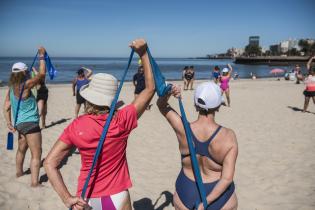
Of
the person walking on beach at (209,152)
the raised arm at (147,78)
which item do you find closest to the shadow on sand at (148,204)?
the person walking on beach at (209,152)

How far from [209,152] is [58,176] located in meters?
1.07

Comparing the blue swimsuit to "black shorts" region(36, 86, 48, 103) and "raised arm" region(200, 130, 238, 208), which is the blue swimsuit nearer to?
"raised arm" region(200, 130, 238, 208)

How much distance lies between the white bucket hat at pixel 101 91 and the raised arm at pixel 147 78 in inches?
8.1

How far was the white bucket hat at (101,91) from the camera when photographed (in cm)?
207

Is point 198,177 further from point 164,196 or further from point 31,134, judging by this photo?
point 31,134

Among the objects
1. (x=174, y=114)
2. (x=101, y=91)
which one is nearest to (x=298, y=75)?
(x=174, y=114)

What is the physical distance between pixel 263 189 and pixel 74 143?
3805 mm

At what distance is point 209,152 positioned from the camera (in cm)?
218

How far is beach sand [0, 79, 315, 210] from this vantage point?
14.5ft

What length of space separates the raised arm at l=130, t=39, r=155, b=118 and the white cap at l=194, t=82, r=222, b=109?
1.18 feet

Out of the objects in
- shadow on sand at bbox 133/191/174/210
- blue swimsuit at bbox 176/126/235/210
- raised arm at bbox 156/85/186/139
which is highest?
raised arm at bbox 156/85/186/139

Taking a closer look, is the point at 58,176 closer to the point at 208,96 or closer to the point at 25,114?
the point at 208,96

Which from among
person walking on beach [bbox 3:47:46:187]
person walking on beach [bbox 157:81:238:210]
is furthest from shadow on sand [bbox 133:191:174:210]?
person walking on beach [bbox 157:81:238:210]

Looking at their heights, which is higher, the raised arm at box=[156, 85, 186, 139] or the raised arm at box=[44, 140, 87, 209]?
the raised arm at box=[156, 85, 186, 139]
